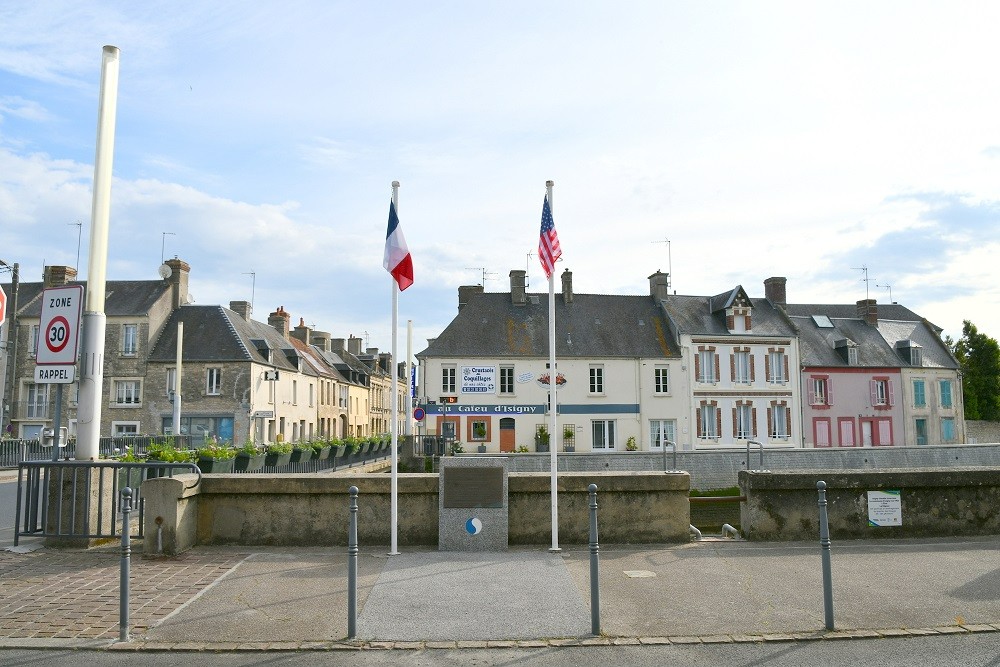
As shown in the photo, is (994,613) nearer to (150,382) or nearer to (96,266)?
(96,266)

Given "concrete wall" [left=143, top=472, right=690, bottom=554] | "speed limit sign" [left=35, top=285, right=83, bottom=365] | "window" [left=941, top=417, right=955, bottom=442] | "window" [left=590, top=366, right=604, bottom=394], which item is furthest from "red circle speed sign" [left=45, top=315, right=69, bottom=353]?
"window" [left=941, top=417, right=955, bottom=442]

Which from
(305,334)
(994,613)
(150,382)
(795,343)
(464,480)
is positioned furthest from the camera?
(305,334)

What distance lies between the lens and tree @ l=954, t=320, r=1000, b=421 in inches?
2212

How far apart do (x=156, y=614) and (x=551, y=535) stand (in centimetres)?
445

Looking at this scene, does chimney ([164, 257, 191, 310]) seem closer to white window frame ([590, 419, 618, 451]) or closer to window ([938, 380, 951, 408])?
white window frame ([590, 419, 618, 451])

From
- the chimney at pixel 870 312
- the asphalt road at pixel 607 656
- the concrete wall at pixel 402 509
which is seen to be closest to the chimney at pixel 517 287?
the chimney at pixel 870 312

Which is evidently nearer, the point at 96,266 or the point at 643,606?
the point at 643,606

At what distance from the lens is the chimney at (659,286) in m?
46.7

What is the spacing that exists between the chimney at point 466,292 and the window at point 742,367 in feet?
50.4

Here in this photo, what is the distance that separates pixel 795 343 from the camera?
44.9 m

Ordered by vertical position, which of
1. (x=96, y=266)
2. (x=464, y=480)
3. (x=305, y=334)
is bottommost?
(x=464, y=480)

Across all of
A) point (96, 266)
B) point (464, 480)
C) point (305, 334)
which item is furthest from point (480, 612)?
point (305, 334)

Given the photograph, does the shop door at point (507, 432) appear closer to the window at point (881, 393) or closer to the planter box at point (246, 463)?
the window at point (881, 393)

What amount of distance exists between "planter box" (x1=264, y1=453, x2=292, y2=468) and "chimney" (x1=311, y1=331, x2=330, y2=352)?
43.8 meters
